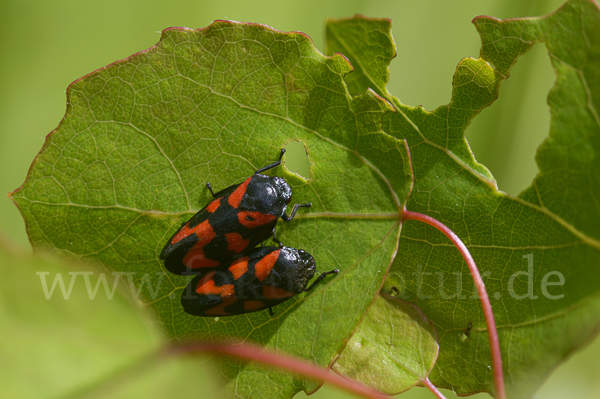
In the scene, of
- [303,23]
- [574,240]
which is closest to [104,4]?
[303,23]

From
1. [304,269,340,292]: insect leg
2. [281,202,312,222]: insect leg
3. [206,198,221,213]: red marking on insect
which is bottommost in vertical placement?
[304,269,340,292]: insect leg

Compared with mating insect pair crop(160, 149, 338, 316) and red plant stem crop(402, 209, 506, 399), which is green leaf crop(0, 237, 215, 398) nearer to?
mating insect pair crop(160, 149, 338, 316)

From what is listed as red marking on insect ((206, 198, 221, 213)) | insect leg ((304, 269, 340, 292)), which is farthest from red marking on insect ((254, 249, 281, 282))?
red marking on insect ((206, 198, 221, 213))

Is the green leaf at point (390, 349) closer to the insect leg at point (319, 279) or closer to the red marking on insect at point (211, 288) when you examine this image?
the insect leg at point (319, 279)

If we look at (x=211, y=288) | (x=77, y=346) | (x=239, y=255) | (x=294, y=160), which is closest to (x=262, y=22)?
(x=294, y=160)

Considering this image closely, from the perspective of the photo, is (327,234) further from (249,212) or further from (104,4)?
(104,4)

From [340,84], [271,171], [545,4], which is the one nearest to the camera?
[340,84]
